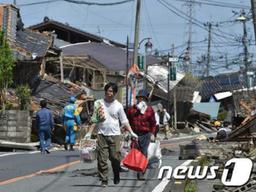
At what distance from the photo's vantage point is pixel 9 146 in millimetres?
25297

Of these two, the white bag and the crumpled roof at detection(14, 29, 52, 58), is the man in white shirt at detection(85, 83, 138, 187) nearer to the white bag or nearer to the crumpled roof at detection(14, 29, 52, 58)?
the white bag

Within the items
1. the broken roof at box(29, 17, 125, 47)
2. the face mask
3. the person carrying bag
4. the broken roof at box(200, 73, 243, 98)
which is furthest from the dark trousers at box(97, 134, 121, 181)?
the broken roof at box(200, 73, 243, 98)

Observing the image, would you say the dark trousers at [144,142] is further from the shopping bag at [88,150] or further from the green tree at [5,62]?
the green tree at [5,62]

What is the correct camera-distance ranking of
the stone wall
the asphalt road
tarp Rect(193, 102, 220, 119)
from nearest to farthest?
the asphalt road < the stone wall < tarp Rect(193, 102, 220, 119)

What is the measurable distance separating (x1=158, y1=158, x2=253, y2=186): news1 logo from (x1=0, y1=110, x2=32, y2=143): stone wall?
16.4m

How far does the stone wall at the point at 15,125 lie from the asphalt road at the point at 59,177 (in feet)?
29.5

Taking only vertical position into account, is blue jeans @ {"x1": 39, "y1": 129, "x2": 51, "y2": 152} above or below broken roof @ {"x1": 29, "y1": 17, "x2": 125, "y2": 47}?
below

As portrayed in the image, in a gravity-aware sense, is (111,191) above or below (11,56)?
below

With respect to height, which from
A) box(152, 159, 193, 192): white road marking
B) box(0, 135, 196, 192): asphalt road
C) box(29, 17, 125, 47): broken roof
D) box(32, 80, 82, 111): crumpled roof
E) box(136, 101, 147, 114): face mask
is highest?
box(29, 17, 125, 47): broken roof

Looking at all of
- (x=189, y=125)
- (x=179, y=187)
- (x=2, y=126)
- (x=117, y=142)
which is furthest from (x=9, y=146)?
(x=189, y=125)

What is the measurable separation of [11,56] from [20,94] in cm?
206

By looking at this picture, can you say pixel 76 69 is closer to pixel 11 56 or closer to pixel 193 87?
pixel 11 56

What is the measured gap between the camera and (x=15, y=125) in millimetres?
27812

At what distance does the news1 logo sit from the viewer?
1000 centimetres
